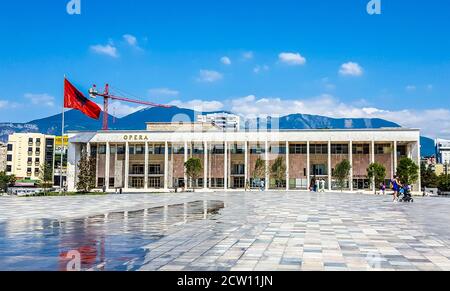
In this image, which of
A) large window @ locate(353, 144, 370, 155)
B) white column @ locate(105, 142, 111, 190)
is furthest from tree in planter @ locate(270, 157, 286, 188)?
white column @ locate(105, 142, 111, 190)

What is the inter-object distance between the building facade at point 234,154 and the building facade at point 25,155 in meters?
45.0

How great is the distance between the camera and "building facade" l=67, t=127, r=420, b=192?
264ft

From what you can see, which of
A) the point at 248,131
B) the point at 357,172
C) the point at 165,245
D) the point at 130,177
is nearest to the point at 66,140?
the point at 130,177

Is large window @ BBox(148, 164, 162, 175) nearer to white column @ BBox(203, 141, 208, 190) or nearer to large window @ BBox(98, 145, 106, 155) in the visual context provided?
white column @ BBox(203, 141, 208, 190)

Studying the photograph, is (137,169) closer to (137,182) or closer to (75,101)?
(137,182)

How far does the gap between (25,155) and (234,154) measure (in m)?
76.0

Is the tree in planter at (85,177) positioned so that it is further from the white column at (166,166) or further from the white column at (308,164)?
the white column at (308,164)

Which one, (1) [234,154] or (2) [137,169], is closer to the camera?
(1) [234,154]

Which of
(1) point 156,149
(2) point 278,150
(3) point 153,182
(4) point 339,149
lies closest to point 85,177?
(3) point 153,182

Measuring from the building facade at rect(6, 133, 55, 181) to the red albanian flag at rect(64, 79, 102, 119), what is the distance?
267ft

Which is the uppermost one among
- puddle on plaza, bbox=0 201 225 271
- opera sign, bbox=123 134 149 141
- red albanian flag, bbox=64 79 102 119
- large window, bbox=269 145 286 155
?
red albanian flag, bbox=64 79 102 119

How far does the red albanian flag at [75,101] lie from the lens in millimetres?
47812

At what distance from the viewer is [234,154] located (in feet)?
278
